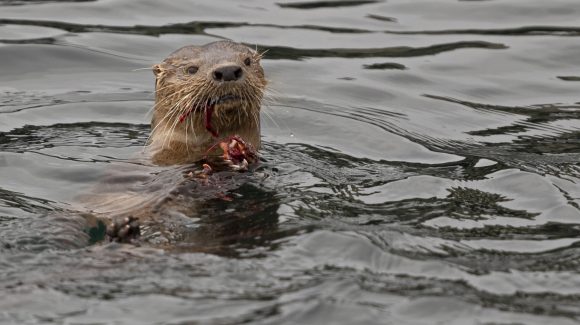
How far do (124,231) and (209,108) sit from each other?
184 centimetres

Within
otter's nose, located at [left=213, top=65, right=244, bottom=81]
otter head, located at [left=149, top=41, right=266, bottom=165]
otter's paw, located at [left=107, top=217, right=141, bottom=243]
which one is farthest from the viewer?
otter head, located at [left=149, top=41, right=266, bottom=165]

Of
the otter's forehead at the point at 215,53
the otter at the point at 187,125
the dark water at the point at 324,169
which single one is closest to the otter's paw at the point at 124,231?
the dark water at the point at 324,169

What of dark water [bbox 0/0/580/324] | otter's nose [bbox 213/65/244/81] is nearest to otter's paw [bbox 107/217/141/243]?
dark water [bbox 0/0/580/324]

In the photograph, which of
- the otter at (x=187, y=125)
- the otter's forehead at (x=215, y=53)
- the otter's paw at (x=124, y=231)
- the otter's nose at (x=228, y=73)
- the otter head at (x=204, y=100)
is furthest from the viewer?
the otter's forehead at (x=215, y=53)

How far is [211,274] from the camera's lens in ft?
21.6

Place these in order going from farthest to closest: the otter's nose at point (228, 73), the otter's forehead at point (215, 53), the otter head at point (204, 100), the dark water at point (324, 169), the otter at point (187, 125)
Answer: the otter's forehead at point (215, 53), the otter head at point (204, 100), the otter's nose at point (228, 73), the otter at point (187, 125), the dark water at point (324, 169)

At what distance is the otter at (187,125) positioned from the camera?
26.6 feet

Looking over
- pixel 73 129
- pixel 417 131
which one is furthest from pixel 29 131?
pixel 417 131

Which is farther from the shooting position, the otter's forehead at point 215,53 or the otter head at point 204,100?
the otter's forehead at point 215,53

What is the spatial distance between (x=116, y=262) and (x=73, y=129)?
4.04 meters

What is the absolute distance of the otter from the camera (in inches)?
320

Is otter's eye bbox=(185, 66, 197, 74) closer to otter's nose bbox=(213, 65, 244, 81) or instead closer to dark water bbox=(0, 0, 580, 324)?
otter's nose bbox=(213, 65, 244, 81)

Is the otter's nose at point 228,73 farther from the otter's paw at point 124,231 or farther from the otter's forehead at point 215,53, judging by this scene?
the otter's paw at point 124,231

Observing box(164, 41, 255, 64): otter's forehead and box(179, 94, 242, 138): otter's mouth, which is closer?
box(179, 94, 242, 138): otter's mouth
